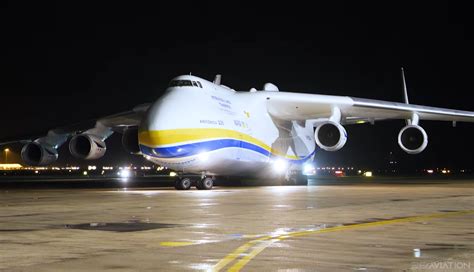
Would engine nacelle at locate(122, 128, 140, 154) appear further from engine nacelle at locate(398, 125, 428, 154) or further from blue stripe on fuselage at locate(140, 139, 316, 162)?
engine nacelle at locate(398, 125, 428, 154)

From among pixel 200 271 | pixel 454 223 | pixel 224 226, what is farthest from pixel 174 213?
pixel 200 271

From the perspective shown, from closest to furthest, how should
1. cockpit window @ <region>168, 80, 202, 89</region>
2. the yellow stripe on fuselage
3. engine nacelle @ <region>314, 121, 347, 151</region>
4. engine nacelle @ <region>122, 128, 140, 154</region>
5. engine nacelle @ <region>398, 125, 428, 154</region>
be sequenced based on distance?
the yellow stripe on fuselage → cockpit window @ <region>168, 80, 202, 89</region> → engine nacelle @ <region>314, 121, 347, 151</region> → engine nacelle @ <region>122, 128, 140, 154</region> → engine nacelle @ <region>398, 125, 428, 154</region>

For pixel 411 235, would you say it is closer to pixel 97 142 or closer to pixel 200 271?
pixel 200 271

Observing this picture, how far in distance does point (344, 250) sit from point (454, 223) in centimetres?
439

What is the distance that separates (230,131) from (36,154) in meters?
10.3

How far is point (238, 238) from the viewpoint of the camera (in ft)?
33.4

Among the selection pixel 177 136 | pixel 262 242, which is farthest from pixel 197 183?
pixel 262 242

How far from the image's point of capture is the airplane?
2544 cm

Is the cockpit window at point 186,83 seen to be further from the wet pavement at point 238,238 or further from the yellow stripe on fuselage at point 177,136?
the wet pavement at point 238,238

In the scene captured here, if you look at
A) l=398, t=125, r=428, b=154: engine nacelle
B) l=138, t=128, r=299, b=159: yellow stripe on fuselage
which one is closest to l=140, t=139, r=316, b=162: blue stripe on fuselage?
l=138, t=128, r=299, b=159: yellow stripe on fuselage

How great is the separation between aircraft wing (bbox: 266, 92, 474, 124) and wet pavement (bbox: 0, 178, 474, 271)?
48.3ft

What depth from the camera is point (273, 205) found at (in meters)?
17.0

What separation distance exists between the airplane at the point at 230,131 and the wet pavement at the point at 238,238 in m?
8.78

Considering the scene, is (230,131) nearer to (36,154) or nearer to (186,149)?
(186,149)
